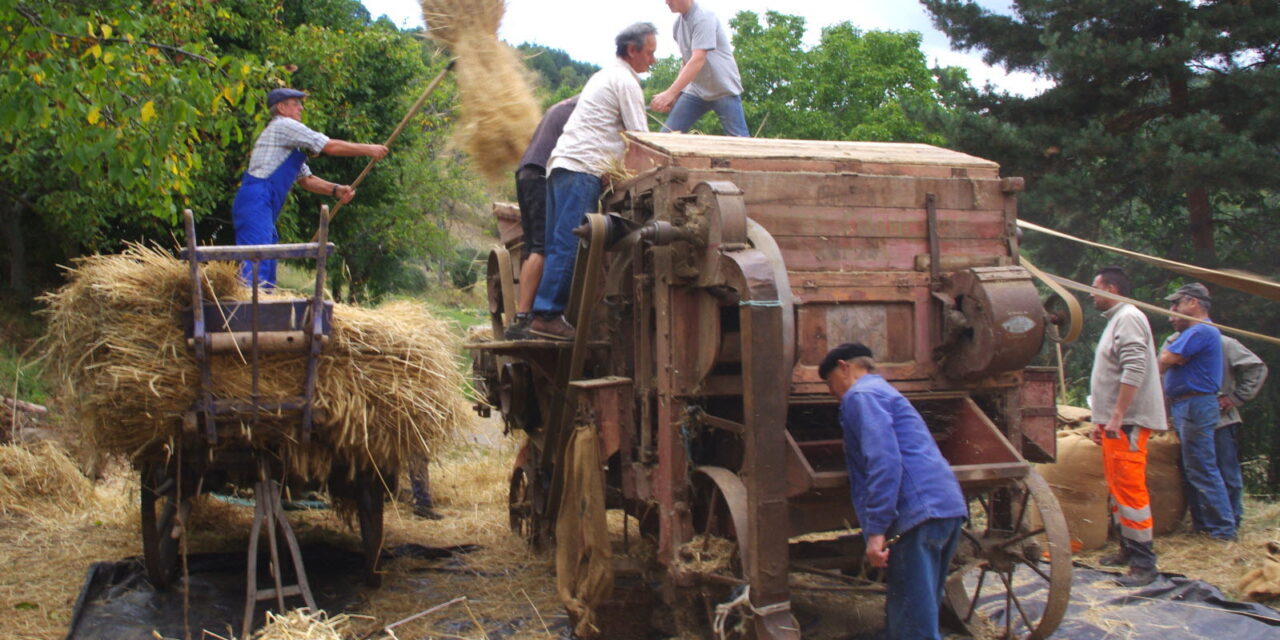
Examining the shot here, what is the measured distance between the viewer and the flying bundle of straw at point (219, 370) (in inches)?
190

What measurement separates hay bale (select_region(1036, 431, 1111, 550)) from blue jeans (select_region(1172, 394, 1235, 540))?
2.26ft

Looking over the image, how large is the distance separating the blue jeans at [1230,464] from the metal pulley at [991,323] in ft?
12.6

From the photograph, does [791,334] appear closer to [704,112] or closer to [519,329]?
[519,329]

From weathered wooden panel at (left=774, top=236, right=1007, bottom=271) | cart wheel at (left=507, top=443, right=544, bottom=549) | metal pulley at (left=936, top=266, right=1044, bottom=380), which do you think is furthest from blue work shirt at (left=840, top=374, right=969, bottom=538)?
cart wheel at (left=507, top=443, right=544, bottom=549)

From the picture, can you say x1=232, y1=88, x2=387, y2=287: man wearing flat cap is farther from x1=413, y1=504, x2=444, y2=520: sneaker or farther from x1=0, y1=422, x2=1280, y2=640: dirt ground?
x1=413, y1=504, x2=444, y2=520: sneaker

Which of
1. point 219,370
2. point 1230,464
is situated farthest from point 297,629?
point 1230,464

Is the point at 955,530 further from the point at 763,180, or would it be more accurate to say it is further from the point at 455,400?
the point at 455,400

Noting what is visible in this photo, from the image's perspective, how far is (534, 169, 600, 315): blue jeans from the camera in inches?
225

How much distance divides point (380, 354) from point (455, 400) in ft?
1.69

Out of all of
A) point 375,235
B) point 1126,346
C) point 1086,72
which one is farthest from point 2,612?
point 375,235

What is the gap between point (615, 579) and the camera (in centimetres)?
524

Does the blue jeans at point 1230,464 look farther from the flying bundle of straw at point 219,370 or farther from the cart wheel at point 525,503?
the flying bundle of straw at point 219,370

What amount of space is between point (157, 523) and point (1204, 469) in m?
6.75

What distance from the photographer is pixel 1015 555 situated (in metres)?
4.77
